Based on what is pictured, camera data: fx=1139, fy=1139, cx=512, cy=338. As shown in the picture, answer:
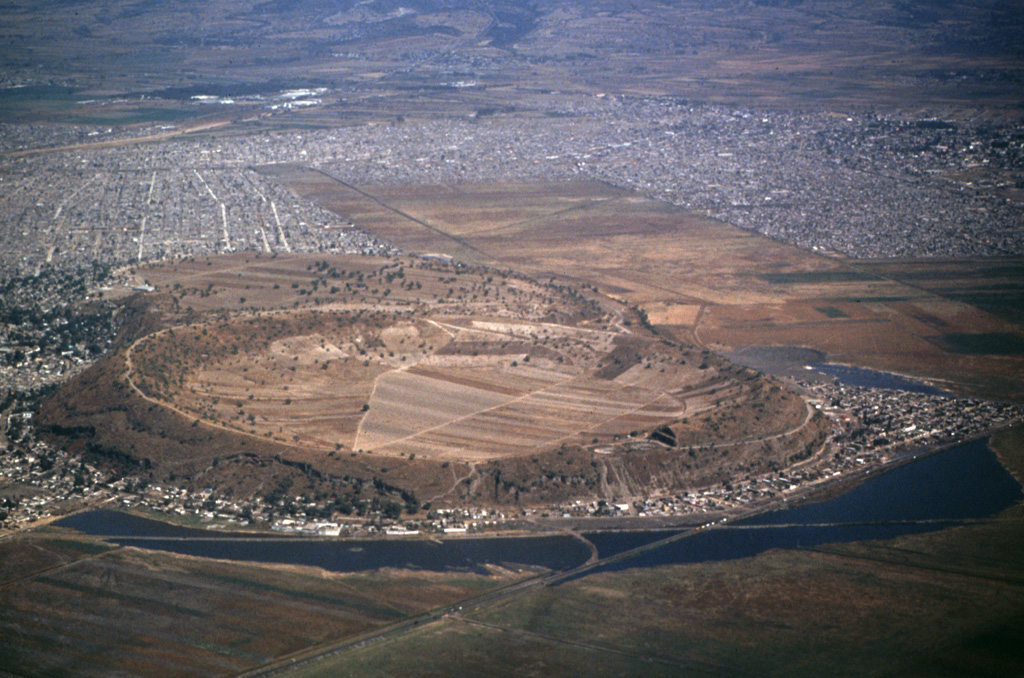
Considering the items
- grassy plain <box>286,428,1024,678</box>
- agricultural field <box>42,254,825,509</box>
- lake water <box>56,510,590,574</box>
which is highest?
agricultural field <box>42,254,825,509</box>

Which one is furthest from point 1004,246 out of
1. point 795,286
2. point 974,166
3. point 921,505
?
point 921,505

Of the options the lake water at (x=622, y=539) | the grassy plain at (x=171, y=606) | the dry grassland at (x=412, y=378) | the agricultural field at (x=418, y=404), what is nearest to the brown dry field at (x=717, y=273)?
the agricultural field at (x=418, y=404)

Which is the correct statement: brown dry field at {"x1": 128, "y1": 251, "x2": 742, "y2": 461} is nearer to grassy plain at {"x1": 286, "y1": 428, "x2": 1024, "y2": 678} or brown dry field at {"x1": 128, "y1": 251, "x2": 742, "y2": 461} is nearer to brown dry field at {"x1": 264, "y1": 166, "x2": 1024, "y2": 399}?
brown dry field at {"x1": 264, "y1": 166, "x2": 1024, "y2": 399}

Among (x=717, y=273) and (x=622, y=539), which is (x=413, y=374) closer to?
(x=622, y=539)

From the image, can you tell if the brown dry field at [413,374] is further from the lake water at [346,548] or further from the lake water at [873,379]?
the lake water at [873,379]

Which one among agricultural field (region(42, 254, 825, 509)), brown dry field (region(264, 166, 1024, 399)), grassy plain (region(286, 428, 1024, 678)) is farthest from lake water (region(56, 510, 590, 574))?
brown dry field (region(264, 166, 1024, 399))

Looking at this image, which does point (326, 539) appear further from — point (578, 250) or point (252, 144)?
point (252, 144)
